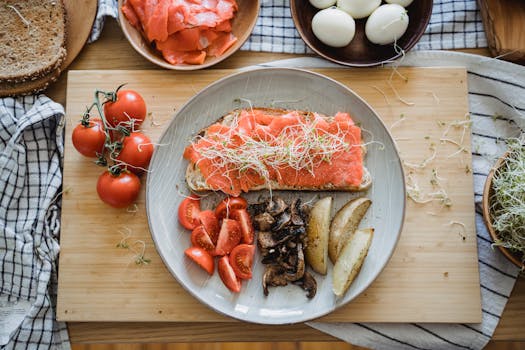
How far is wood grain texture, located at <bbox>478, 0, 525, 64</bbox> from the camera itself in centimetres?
295

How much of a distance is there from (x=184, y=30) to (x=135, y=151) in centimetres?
72

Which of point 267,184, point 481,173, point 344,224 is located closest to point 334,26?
point 267,184

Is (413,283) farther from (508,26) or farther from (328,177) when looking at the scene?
(508,26)

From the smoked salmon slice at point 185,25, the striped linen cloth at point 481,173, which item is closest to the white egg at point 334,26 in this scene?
the striped linen cloth at point 481,173

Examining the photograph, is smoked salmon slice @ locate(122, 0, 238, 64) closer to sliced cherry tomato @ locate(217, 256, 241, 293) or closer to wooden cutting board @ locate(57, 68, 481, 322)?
wooden cutting board @ locate(57, 68, 481, 322)

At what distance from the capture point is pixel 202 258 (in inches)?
107

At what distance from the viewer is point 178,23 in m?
2.86

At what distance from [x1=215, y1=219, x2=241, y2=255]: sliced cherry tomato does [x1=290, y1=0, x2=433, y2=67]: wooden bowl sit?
106 cm

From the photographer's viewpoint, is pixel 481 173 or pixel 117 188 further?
pixel 481 173

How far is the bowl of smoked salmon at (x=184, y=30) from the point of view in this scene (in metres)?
2.86

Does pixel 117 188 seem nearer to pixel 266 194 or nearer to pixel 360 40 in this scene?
pixel 266 194

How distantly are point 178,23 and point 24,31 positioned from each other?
35.4 inches

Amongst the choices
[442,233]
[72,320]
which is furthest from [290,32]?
[72,320]

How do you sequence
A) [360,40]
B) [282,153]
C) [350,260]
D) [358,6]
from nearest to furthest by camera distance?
[350,260] < [282,153] < [358,6] < [360,40]
